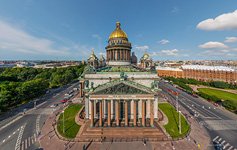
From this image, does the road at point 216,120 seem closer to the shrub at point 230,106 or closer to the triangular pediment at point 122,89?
the shrub at point 230,106

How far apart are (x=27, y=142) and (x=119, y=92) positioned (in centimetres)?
2382

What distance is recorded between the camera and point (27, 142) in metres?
30.4

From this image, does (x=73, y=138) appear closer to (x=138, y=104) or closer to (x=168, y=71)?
(x=138, y=104)

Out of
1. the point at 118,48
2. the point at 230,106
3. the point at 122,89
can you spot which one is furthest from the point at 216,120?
the point at 118,48

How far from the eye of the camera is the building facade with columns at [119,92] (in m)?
34.0

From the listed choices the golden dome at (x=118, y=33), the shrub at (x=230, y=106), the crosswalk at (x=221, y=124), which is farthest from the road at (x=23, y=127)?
the shrub at (x=230, y=106)

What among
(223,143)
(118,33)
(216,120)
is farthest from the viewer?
(118,33)

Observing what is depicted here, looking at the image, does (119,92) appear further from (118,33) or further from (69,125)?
(118,33)

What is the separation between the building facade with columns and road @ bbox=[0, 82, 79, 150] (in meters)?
14.2

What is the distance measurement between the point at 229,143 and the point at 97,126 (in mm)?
31030

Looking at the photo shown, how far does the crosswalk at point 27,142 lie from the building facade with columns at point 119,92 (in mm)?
13637

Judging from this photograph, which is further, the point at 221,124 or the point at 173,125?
the point at 221,124

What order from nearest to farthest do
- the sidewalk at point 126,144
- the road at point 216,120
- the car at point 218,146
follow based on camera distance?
1. the car at point 218,146
2. the sidewalk at point 126,144
3. the road at point 216,120

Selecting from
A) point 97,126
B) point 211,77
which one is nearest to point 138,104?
point 97,126
